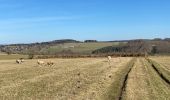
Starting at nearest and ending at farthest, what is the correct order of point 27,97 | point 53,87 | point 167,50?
point 27,97, point 53,87, point 167,50

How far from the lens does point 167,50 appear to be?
160000mm

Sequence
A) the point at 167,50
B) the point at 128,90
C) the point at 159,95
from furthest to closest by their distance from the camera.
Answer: the point at 167,50
the point at 128,90
the point at 159,95

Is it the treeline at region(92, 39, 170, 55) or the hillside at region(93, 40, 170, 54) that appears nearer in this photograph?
the treeline at region(92, 39, 170, 55)

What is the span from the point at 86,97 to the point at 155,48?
15417cm

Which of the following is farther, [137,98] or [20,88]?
[20,88]

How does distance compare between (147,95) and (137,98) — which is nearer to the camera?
→ (137,98)

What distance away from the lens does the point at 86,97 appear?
69.9 ft

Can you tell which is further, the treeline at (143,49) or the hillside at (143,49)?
the hillside at (143,49)

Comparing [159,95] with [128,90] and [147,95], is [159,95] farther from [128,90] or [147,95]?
[128,90]

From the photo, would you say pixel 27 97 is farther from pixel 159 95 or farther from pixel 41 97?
pixel 159 95

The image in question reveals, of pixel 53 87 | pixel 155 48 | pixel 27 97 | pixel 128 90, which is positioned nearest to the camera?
pixel 27 97

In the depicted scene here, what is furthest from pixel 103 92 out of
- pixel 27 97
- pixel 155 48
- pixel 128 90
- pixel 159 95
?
pixel 155 48

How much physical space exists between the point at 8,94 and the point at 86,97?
15.1 feet

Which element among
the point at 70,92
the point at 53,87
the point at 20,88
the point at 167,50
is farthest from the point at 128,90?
the point at 167,50
